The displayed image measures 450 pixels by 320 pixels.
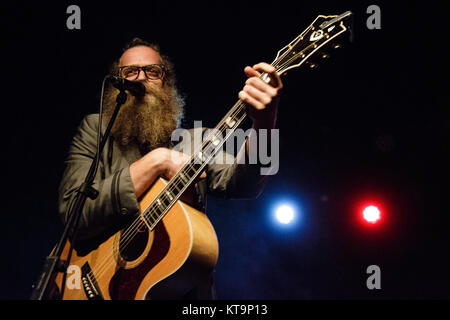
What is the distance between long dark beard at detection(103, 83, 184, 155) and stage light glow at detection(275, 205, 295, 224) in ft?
7.42

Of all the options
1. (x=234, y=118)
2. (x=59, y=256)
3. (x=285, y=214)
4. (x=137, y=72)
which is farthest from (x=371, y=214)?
(x=59, y=256)

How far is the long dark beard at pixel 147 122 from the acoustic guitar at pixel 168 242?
1.33 feet

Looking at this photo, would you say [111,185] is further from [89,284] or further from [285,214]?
[285,214]

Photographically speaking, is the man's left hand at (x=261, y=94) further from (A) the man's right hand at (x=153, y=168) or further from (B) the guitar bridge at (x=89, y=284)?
(B) the guitar bridge at (x=89, y=284)

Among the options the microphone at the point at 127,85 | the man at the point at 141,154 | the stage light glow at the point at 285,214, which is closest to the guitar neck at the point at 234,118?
the man at the point at 141,154

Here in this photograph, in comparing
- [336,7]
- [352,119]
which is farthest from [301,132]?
[336,7]

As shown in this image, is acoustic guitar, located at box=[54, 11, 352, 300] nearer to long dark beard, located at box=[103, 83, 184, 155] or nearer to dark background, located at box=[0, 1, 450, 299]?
long dark beard, located at box=[103, 83, 184, 155]

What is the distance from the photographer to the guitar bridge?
1736mm

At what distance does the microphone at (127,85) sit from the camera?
1.75 metres

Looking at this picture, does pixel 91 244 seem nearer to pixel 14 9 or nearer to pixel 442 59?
pixel 14 9

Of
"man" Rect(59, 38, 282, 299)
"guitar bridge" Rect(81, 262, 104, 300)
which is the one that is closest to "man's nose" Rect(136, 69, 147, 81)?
"man" Rect(59, 38, 282, 299)

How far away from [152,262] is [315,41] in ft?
4.06

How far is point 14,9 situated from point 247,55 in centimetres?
229

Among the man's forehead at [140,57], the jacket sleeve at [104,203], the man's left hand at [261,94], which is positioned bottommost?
the jacket sleeve at [104,203]
